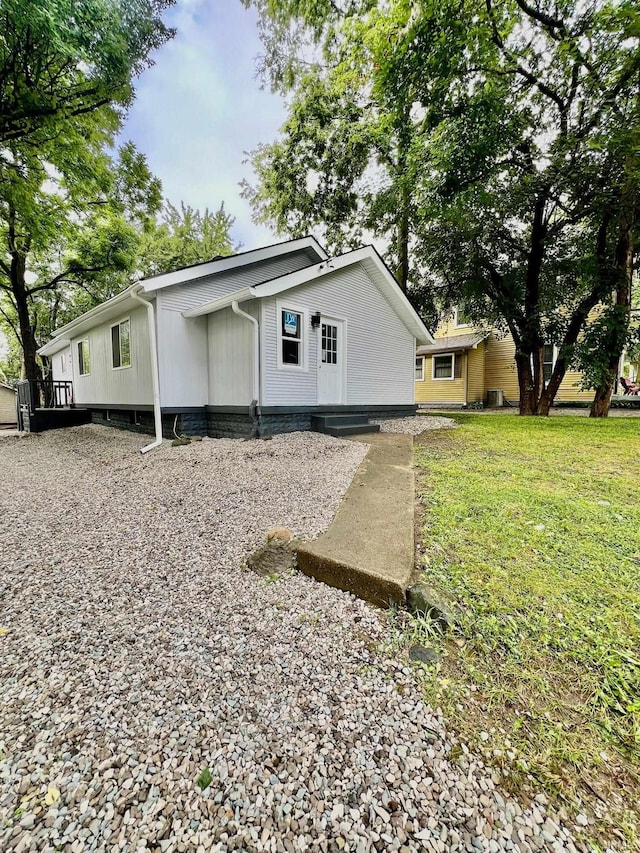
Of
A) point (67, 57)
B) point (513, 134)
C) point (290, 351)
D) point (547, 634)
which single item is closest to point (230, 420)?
point (290, 351)

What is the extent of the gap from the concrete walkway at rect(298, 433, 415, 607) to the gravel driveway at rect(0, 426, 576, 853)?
13cm

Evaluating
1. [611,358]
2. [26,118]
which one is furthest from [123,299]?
[611,358]

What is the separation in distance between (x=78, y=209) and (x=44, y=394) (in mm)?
6865

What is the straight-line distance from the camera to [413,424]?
9000mm

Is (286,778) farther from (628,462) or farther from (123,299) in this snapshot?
(123,299)

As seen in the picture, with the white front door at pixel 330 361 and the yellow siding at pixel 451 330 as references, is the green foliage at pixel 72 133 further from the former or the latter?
the yellow siding at pixel 451 330

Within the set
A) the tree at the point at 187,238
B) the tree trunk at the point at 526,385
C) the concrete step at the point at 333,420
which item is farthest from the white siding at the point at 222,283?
the tree at the point at 187,238

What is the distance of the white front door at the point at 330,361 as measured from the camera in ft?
26.3

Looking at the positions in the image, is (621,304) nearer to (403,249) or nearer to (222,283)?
(403,249)

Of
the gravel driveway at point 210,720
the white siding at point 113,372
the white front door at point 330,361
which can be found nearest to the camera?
the gravel driveway at point 210,720

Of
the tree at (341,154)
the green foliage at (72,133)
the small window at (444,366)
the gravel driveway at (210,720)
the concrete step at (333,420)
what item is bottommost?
the gravel driveway at (210,720)

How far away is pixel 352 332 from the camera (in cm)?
884

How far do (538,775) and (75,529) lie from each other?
11.6 ft

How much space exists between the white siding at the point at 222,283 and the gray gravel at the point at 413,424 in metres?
4.60
